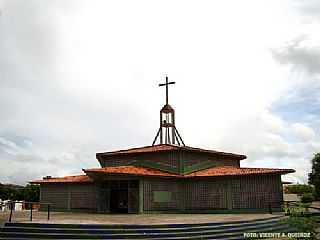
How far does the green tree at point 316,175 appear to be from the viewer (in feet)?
114

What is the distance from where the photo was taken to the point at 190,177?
27312mm

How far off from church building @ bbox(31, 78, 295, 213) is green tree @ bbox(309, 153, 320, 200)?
9.75 metres

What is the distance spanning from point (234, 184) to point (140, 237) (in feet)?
42.4

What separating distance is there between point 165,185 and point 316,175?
642 inches

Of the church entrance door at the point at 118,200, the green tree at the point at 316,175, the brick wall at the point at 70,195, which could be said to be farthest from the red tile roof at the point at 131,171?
the green tree at the point at 316,175

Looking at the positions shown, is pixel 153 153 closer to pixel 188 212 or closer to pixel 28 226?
pixel 188 212

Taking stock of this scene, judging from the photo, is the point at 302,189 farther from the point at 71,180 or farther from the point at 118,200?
the point at 71,180

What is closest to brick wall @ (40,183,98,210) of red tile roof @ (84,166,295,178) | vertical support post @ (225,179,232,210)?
red tile roof @ (84,166,295,178)

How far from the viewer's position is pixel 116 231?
1480 centimetres

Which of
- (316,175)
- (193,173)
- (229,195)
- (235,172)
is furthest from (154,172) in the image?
(316,175)

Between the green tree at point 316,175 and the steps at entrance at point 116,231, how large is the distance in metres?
21.5

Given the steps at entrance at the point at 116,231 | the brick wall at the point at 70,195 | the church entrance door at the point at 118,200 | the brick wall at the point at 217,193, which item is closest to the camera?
the steps at entrance at the point at 116,231

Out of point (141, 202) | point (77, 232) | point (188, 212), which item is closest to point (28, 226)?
point (77, 232)

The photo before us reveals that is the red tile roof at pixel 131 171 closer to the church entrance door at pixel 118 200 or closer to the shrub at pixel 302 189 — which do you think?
the church entrance door at pixel 118 200
